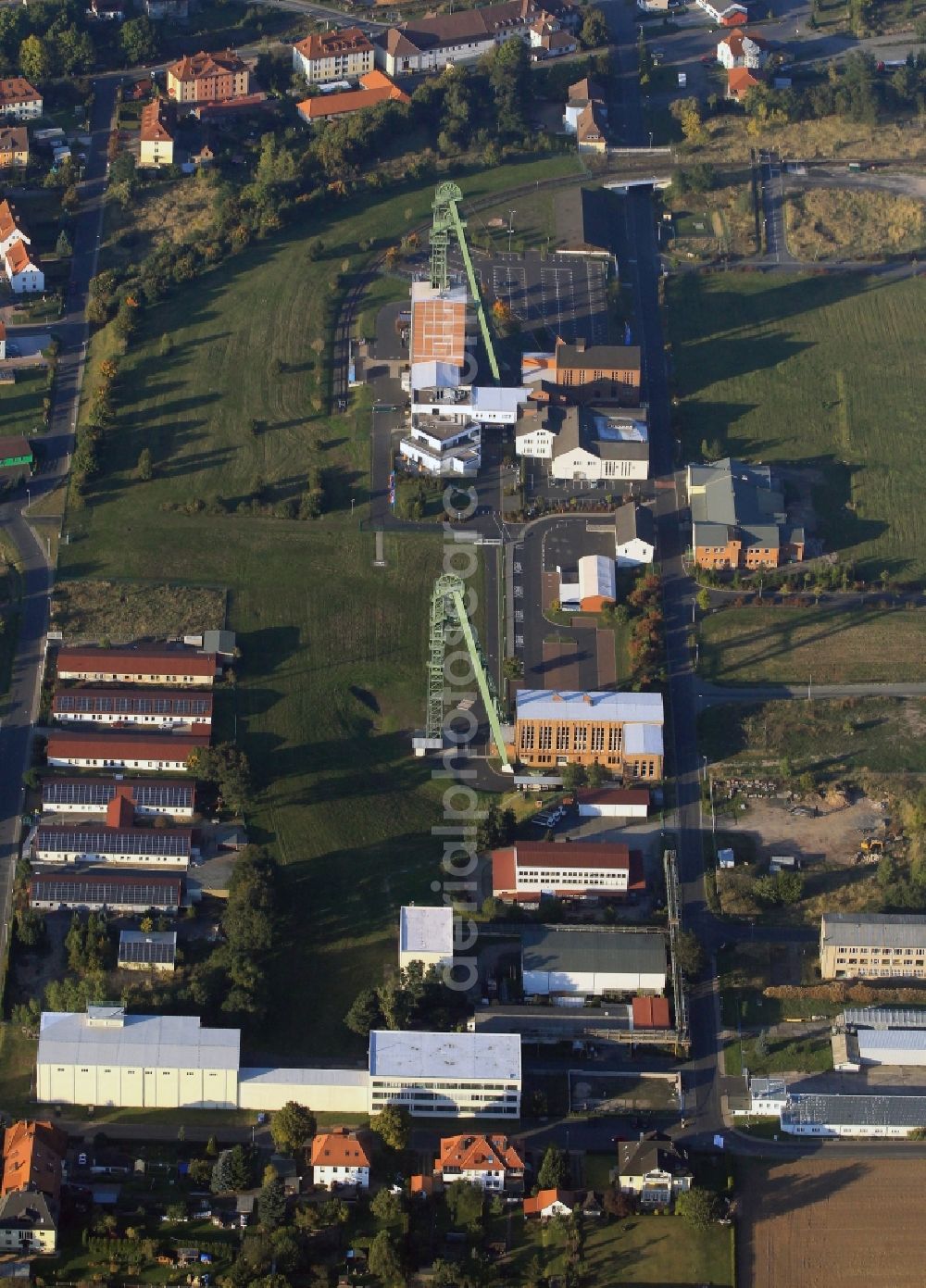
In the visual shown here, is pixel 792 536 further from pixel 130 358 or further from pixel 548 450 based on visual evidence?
pixel 130 358

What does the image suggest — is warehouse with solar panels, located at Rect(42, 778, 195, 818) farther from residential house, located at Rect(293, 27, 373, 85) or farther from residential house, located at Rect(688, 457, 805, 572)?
residential house, located at Rect(293, 27, 373, 85)

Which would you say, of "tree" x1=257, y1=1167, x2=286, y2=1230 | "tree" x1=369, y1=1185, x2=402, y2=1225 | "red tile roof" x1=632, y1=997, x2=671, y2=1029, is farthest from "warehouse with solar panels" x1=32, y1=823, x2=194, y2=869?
"red tile roof" x1=632, y1=997, x2=671, y2=1029

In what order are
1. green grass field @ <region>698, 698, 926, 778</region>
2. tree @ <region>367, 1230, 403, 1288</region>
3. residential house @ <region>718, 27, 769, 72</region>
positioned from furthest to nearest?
residential house @ <region>718, 27, 769, 72</region>, green grass field @ <region>698, 698, 926, 778</region>, tree @ <region>367, 1230, 403, 1288</region>

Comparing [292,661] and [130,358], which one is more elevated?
[130,358]

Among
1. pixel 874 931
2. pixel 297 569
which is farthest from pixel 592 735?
pixel 297 569

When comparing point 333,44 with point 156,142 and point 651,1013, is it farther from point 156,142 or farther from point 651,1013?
point 651,1013

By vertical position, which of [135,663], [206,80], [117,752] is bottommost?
[117,752]

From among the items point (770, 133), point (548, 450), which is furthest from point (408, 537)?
point (770, 133)
